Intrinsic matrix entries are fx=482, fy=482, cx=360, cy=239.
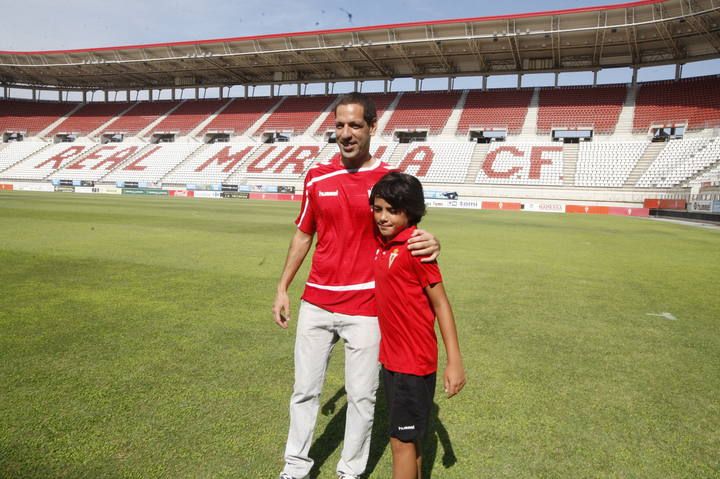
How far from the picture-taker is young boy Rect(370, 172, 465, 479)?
2252mm

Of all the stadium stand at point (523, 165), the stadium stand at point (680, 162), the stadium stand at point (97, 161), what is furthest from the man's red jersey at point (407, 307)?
the stadium stand at point (97, 161)

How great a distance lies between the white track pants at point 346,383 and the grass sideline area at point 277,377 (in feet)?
0.95

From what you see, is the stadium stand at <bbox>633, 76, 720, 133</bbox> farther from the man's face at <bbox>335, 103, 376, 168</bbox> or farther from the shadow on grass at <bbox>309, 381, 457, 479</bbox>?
the man's face at <bbox>335, 103, 376, 168</bbox>

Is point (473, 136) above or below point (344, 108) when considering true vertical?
above

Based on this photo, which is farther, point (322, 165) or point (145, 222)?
point (145, 222)

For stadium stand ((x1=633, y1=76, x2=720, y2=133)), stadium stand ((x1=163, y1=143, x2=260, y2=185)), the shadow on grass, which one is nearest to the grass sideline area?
the shadow on grass

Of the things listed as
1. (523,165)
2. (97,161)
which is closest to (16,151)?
(97,161)

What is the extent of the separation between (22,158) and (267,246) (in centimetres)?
5424

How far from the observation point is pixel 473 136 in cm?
4641

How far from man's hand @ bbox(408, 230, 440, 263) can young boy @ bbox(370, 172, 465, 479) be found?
0.18 ft

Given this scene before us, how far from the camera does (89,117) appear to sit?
5916 centimetres

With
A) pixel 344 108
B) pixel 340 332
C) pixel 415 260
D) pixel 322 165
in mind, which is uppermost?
pixel 344 108

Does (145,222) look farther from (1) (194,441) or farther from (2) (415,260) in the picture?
(2) (415,260)

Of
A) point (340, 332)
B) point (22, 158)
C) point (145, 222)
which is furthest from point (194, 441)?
point (22, 158)
